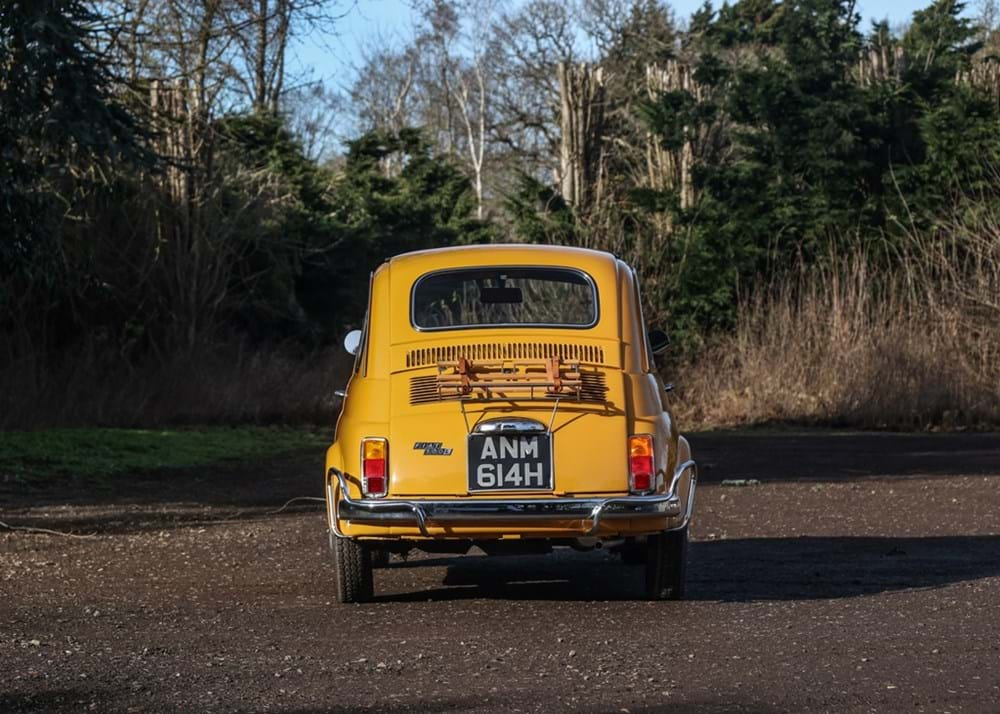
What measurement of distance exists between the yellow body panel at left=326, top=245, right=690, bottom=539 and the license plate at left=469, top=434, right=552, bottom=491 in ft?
0.15

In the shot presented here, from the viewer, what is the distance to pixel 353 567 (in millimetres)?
8891

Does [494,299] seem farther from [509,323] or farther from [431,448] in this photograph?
[431,448]

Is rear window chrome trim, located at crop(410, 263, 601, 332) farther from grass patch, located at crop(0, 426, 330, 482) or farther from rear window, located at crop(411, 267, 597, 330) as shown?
grass patch, located at crop(0, 426, 330, 482)

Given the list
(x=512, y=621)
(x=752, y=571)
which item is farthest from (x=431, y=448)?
(x=752, y=571)

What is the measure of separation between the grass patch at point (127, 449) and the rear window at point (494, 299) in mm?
10024

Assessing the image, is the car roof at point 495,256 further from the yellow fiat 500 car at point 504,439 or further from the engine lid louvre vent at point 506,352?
the engine lid louvre vent at point 506,352

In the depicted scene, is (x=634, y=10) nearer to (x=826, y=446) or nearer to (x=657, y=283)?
(x=657, y=283)

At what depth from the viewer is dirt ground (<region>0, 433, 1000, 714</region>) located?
6242mm

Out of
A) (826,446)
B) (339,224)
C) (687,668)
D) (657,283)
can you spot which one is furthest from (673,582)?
(339,224)

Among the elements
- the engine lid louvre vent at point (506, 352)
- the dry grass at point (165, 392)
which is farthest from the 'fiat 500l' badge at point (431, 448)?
the dry grass at point (165, 392)

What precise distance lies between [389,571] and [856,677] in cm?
465

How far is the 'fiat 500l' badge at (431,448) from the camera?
8.54m

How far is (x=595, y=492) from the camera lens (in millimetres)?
8477

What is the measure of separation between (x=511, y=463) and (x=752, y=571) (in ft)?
7.87
